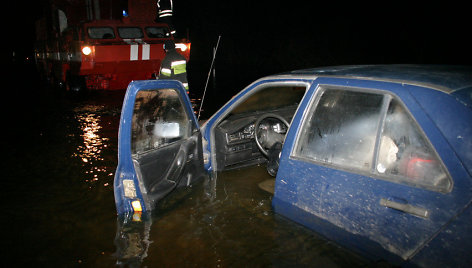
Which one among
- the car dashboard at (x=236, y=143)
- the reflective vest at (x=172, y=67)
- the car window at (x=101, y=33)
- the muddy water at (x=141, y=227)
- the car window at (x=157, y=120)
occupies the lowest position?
the muddy water at (x=141, y=227)

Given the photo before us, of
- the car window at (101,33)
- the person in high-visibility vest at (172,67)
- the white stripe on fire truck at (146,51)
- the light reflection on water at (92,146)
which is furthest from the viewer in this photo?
the white stripe on fire truck at (146,51)

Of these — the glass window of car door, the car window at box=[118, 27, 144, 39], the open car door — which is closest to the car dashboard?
the open car door

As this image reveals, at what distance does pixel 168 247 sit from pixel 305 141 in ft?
4.71

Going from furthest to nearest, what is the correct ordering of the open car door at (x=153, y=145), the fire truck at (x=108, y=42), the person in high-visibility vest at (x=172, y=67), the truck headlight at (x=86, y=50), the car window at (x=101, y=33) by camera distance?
1. the car window at (x=101, y=33)
2. the fire truck at (x=108, y=42)
3. the truck headlight at (x=86, y=50)
4. the person in high-visibility vest at (x=172, y=67)
5. the open car door at (x=153, y=145)

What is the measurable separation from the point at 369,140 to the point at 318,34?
2264cm

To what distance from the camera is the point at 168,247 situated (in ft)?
9.80

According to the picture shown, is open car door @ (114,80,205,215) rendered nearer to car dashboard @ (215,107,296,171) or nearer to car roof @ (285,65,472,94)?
car dashboard @ (215,107,296,171)

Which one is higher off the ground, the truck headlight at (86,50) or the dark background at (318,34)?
the dark background at (318,34)

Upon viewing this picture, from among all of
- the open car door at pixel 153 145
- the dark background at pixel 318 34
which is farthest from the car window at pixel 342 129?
the dark background at pixel 318 34

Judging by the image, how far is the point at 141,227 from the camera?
3273mm

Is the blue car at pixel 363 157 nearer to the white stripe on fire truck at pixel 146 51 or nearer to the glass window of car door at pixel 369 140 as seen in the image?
the glass window of car door at pixel 369 140

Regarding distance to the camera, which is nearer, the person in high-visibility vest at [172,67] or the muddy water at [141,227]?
the muddy water at [141,227]

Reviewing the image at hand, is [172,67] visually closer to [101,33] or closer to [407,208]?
[407,208]

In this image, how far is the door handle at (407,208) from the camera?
1988mm
